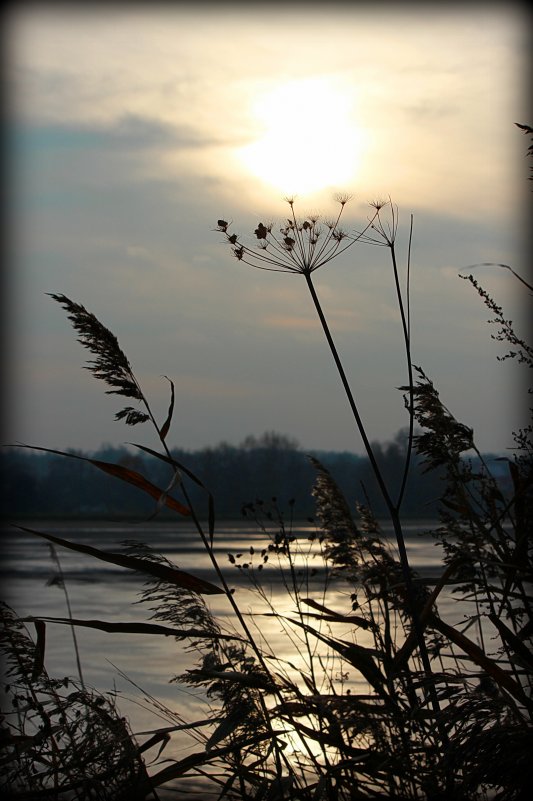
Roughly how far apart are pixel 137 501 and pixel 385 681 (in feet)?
325

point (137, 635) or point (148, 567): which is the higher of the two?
point (148, 567)

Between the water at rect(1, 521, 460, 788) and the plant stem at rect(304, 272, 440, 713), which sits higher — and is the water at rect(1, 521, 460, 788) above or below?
below

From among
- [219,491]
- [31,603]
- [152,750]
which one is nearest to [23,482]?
[219,491]

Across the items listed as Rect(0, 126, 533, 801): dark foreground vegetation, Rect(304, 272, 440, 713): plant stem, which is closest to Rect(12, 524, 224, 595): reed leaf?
Rect(0, 126, 533, 801): dark foreground vegetation

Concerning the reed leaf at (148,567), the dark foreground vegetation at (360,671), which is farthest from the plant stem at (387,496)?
the reed leaf at (148,567)

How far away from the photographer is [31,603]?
14781 mm

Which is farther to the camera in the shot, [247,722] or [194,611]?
[194,611]

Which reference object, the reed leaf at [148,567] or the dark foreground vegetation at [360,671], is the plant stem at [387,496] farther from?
the reed leaf at [148,567]

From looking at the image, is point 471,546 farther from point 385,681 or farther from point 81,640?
point 81,640

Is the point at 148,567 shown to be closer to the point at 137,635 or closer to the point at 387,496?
the point at 387,496

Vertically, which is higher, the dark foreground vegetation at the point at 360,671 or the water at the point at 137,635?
the dark foreground vegetation at the point at 360,671

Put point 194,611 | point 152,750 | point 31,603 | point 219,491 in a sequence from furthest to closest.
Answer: point 219,491, point 31,603, point 152,750, point 194,611

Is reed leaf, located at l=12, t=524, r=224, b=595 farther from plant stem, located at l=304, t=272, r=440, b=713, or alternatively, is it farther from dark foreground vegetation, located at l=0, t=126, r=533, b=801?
plant stem, located at l=304, t=272, r=440, b=713

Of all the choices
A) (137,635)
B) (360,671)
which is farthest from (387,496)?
(137,635)
